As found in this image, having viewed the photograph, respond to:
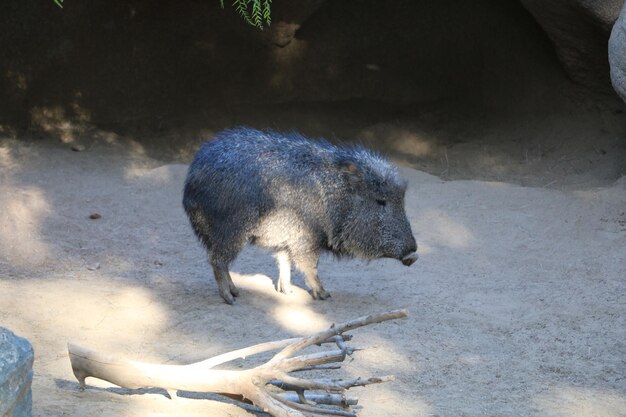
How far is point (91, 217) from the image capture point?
8.35 meters

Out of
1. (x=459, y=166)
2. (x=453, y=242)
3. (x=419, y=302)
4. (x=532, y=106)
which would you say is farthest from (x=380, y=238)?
(x=532, y=106)

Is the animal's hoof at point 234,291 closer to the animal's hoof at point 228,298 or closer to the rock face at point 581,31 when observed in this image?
the animal's hoof at point 228,298

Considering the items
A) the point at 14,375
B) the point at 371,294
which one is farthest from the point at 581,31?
the point at 14,375

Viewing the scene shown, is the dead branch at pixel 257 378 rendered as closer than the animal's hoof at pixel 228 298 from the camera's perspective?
Yes

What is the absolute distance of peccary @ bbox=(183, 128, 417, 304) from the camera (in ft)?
20.7

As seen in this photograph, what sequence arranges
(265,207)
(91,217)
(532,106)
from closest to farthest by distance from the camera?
(265,207) < (91,217) < (532,106)

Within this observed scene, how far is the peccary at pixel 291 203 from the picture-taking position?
20.7ft

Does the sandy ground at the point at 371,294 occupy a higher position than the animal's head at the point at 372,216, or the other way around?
the animal's head at the point at 372,216

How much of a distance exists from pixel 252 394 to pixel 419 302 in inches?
114

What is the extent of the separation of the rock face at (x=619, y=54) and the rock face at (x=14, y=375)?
6.14 meters

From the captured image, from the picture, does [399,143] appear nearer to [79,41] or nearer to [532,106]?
[532,106]

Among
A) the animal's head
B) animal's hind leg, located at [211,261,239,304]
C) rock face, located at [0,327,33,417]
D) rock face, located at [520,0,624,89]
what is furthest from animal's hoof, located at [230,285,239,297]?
rock face, located at [520,0,624,89]

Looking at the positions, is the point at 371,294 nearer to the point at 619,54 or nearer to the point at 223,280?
the point at 223,280

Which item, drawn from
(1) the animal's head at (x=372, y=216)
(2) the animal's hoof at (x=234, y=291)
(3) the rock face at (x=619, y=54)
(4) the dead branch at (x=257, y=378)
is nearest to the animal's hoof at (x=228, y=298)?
(2) the animal's hoof at (x=234, y=291)
